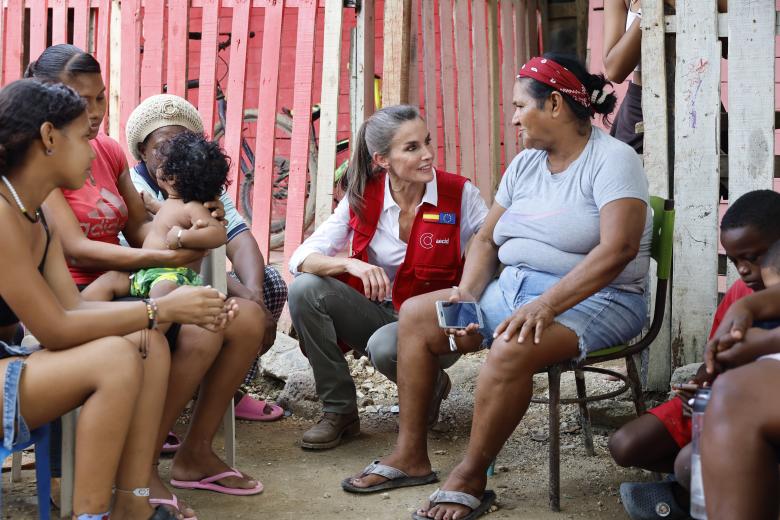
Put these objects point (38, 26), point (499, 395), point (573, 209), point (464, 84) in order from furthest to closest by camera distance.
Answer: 1. point (464, 84)
2. point (38, 26)
3. point (573, 209)
4. point (499, 395)

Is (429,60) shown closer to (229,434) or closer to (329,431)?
(329,431)

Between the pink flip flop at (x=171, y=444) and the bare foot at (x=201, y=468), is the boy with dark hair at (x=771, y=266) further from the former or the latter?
the pink flip flop at (x=171, y=444)

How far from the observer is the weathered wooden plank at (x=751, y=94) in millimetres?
3875

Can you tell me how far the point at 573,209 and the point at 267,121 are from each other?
2.48 m

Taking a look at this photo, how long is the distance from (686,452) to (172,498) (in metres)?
1.70

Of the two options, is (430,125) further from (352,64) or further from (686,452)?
(686,452)

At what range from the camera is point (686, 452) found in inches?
118

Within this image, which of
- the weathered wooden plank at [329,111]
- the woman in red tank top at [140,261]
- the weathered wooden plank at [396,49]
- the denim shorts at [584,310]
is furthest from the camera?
the weathered wooden plank at [329,111]

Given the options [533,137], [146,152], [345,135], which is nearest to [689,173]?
[533,137]

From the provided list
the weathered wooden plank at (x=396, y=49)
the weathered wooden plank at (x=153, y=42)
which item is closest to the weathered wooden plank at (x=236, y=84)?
the weathered wooden plank at (x=153, y=42)

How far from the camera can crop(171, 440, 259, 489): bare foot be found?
12.2ft

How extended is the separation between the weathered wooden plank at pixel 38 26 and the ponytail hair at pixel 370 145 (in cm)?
271

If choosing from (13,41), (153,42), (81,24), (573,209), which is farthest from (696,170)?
(13,41)

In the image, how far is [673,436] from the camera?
3104 millimetres
